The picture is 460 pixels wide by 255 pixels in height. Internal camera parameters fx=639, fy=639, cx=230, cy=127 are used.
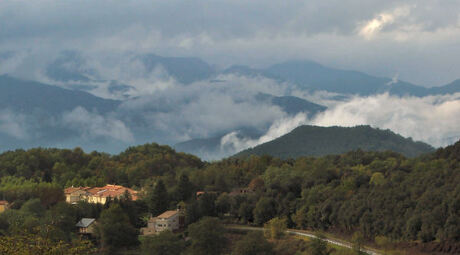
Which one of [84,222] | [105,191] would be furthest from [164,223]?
[105,191]

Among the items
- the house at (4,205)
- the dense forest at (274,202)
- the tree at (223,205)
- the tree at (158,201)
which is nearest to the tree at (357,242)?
the dense forest at (274,202)

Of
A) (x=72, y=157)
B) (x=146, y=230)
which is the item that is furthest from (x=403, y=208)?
(x=72, y=157)

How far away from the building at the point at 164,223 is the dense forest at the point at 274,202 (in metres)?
1.09

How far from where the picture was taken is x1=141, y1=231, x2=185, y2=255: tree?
138 feet

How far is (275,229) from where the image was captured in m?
46.1

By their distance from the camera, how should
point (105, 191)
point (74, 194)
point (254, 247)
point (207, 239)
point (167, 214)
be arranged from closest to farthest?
point (254, 247) < point (207, 239) < point (167, 214) < point (74, 194) < point (105, 191)

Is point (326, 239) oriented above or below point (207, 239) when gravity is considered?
→ below

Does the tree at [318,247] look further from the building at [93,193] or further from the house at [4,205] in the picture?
the house at [4,205]

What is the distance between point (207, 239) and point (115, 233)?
7475mm

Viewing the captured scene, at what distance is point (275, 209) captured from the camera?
171 feet

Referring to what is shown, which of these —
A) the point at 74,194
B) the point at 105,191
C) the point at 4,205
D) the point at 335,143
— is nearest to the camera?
the point at 4,205

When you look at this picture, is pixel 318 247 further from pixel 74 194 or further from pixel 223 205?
pixel 74 194

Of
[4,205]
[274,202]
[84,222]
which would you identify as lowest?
[84,222]

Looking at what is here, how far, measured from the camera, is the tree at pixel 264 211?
51.5m
